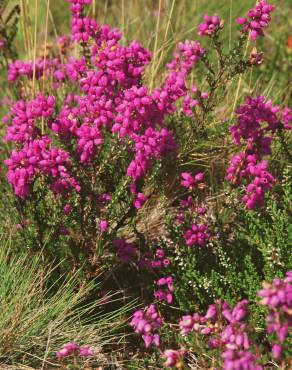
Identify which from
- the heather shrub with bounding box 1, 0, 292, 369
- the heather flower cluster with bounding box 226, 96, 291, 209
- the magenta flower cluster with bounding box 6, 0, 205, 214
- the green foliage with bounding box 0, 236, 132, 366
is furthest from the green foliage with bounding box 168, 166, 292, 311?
the magenta flower cluster with bounding box 6, 0, 205, 214

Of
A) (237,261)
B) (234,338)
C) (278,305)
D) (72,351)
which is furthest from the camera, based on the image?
(237,261)

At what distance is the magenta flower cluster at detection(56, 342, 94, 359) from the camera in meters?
2.79

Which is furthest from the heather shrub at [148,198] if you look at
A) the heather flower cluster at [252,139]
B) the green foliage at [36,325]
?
the green foliage at [36,325]

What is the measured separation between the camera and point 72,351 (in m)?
2.85

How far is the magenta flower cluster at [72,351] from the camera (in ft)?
9.17

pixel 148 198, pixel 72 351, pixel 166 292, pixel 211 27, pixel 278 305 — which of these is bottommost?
pixel 166 292

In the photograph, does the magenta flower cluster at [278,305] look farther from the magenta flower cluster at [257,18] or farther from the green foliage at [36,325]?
the magenta flower cluster at [257,18]

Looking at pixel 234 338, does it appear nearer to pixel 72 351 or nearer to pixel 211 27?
pixel 72 351

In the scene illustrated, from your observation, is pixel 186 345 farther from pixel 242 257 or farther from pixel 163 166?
pixel 163 166

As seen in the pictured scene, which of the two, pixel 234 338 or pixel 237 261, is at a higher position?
pixel 234 338

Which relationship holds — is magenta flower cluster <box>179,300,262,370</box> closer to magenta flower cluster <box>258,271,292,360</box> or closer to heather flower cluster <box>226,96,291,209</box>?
magenta flower cluster <box>258,271,292,360</box>

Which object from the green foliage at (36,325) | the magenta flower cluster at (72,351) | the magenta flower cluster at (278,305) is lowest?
the green foliage at (36,325)

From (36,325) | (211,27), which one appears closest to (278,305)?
(36,325)

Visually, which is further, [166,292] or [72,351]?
[166,292]
